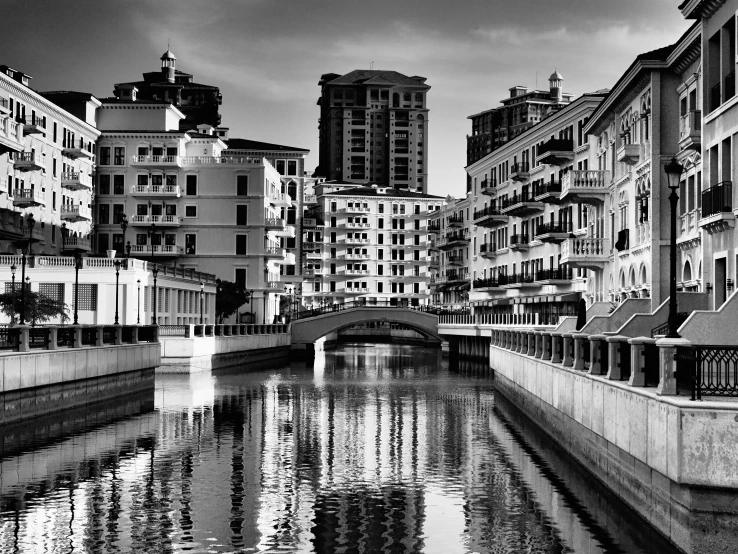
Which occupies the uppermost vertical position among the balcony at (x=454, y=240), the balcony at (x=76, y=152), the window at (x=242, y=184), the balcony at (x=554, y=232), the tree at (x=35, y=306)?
the balcony at (x=76, y=152)

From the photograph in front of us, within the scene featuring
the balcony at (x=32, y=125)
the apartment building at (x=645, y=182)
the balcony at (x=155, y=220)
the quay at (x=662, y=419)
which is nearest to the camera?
the quay at (x=662, y=419)

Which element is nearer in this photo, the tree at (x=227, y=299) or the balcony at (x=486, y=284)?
the balcony at (x=486, y=284)

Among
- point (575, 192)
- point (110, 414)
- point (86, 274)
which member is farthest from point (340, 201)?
point (110, 414)

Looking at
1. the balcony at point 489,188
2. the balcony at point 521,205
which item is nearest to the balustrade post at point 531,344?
the balcony at point 521,205

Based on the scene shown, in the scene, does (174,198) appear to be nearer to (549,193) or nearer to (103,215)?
(103,215)

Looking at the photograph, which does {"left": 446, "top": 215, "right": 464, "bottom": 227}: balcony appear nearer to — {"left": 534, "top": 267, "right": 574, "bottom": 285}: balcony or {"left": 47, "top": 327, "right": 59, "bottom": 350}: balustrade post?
{"left": 534, "top": 267, "right": 574, "bottom": 285}: balcony

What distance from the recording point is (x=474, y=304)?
109 m

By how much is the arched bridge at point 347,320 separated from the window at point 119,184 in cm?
2096

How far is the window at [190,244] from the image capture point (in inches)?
4077

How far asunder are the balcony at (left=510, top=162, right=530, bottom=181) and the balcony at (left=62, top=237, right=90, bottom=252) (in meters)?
38.0

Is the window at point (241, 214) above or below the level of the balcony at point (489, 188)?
below

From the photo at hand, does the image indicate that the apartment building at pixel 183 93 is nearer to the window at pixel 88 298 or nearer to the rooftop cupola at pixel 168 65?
the rooftop cupola at pixel 168 65

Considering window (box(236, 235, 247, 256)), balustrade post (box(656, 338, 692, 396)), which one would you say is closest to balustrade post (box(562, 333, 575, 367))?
balustrade post (box(656, 338, 692, 396))

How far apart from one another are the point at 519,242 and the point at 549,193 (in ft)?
43.7
